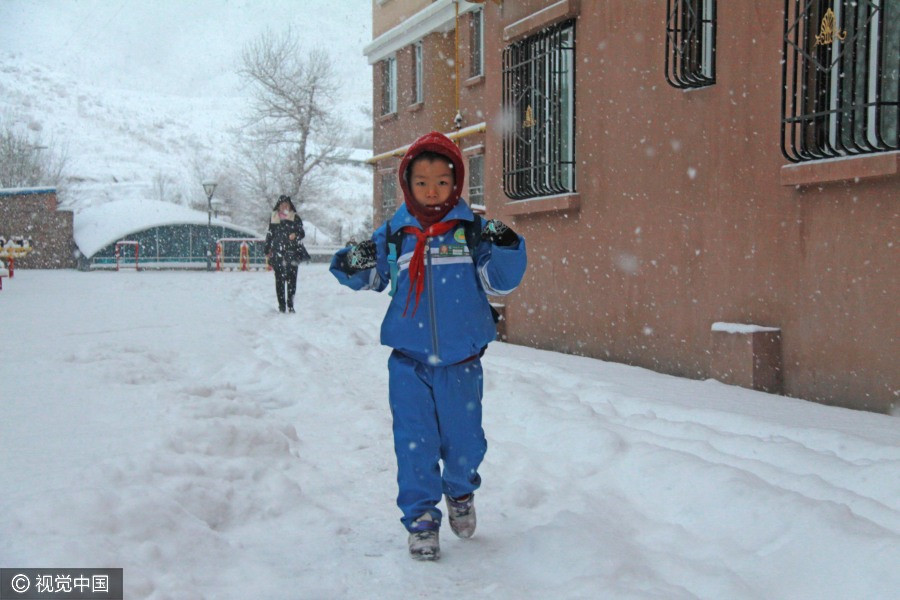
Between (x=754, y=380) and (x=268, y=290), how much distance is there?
519 inches

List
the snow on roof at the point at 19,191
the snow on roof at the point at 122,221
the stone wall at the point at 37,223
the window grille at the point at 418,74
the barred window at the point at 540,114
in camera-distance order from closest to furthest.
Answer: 1. the barred window at the point at 540,114
2. the window grille at the point at 418,74
3. the snow on roof at the point at 19,191
4. the stone wall at the point at 37,223
5. the snow on roof at the point at 122,221

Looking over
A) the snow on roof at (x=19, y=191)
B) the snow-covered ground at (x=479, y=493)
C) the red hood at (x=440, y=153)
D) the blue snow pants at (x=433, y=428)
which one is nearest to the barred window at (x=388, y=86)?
the snow-covered ground at (x=479, y=493)

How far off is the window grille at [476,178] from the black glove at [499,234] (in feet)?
41.5

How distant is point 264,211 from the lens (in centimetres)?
4578

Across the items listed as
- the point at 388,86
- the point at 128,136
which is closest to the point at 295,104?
the point at 388,86

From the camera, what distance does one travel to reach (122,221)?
124 ft

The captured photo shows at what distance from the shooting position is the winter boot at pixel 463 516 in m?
3.33

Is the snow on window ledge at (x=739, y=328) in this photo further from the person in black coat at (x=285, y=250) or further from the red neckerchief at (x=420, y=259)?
the person in black coat at (x=285, y=250)

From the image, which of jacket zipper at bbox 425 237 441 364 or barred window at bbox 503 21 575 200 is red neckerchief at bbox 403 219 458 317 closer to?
jacket zipper at bbox 425 237 441 364

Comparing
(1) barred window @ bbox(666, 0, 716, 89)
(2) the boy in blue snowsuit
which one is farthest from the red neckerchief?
(1) barred window @ bbox(666, 0, 716, 89)

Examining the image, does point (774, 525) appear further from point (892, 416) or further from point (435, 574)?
point (892, 416)

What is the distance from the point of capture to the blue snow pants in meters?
3.23

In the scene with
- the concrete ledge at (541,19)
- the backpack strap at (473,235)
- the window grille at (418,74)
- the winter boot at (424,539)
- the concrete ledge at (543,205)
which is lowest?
the winter boot at (424,539)

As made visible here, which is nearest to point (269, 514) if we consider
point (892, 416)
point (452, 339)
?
point (452, 339)
